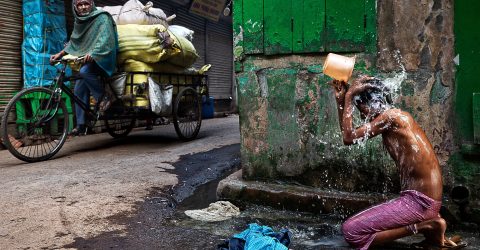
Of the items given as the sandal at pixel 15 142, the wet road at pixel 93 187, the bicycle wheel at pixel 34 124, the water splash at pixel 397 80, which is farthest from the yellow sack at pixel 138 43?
the water splash at pixel 397 80

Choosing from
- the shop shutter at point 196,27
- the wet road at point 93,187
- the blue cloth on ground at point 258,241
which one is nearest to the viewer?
the blue cloth on ground at point 258,241

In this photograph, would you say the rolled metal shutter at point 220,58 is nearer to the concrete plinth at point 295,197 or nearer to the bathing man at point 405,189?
the concrete plinth at point 295,197

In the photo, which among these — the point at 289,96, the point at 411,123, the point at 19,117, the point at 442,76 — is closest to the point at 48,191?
the point at 19,117

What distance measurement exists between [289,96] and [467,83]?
1.36 metres

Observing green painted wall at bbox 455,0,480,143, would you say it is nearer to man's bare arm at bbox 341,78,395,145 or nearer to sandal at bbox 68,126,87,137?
man's bare arm at bbox 341,78,395,145

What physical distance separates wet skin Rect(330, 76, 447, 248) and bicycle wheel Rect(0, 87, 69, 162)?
4050 mm

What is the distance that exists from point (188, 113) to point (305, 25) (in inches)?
154

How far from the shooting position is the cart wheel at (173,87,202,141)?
22.3 feet

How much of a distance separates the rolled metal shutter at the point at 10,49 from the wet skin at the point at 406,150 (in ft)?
20.3

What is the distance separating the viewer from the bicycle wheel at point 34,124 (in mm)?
4934

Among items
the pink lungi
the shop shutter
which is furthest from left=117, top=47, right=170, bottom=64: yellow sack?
the shop shutter

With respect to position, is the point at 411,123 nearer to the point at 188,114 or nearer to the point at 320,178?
the point at 320,178

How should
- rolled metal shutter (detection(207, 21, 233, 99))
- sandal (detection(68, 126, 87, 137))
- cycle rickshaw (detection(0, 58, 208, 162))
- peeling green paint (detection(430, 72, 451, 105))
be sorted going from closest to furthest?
peeling green paint (detection(430, 72, 451, 105)) < cycle rickshaw (detection(0, 58, 208, 162)) < sandal (detection(68, 126, 87, 137)) < rolled metal shutter (detection(207, 21, 233, 99))

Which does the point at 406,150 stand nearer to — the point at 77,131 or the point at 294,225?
the point at 294,225
